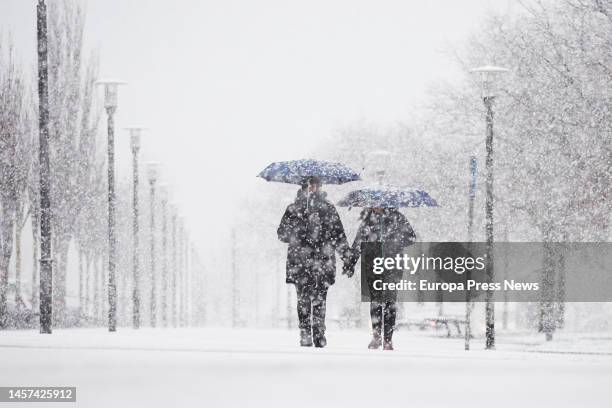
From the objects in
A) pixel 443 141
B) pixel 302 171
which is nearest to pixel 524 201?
pixel 443 141

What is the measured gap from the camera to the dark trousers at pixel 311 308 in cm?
1377

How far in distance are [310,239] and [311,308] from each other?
0.90m

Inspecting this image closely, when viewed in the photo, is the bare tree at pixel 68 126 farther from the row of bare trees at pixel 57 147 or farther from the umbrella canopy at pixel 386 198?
the umbrella canopy at pixel 386 198

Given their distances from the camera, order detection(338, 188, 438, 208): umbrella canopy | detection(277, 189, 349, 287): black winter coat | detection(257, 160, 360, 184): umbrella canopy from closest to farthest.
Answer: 1. detection(277, 189, 349, 287): black winter coat
2. detection(257, 160, 360, 184): umbrella canopy
3. detection(338, 188, 438, 208): umbrella canopy

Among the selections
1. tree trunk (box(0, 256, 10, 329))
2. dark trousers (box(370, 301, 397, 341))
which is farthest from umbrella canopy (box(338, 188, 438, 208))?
tree trunk (box(0, 256, 10, 329))

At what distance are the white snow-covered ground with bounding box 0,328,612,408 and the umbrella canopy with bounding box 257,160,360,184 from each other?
167 inches

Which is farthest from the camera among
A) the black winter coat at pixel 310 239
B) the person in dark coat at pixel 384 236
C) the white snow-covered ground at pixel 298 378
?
the person in dark coat at pixel 384 236

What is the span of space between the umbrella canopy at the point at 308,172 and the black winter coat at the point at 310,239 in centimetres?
103

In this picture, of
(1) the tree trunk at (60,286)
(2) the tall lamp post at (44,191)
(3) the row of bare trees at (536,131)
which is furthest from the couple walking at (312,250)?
(1) the tree trunk at (60,286)

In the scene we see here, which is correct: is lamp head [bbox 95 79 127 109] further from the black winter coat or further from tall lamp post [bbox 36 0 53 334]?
the black winter coat

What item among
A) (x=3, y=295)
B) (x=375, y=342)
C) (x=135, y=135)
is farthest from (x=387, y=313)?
(x=135, y=135)

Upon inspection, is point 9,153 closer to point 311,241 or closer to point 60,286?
point 60,286

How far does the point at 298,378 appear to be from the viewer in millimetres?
9445

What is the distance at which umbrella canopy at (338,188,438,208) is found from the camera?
1753 cm
